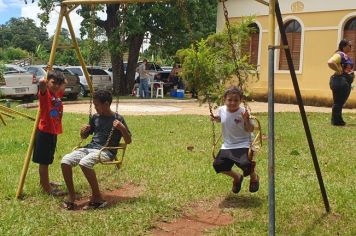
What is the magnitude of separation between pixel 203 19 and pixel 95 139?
1877cm

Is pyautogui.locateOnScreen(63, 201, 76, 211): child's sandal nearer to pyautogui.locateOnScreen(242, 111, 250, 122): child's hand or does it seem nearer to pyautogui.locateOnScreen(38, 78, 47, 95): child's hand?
pyautogui.locateOnScreen(38, 78, 47, 95): child's hand

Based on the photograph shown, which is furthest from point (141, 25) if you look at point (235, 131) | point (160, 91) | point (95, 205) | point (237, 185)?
point (95, 205)

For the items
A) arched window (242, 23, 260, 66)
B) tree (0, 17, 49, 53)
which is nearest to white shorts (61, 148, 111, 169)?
arched window (242, 23, 260, 66)

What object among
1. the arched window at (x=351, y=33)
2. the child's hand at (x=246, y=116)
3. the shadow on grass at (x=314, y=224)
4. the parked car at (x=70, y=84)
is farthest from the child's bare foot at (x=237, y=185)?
the parked car at (x=70, y=84)

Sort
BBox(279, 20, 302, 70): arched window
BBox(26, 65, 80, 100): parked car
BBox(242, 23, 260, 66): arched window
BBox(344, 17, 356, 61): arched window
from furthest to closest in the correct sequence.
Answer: BBox(242, 23, 260, 66): arched window, BBox(26, 65, 80, 100): parked car, BBox(279, 20, 302, 70): arched window, BBox(344, 17, 356, 61): arched window

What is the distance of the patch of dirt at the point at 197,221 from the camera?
4.50 meters

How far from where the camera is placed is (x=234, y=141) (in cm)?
528

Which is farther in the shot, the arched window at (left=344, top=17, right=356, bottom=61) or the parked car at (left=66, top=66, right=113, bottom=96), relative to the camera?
the parked car at (left=66, top=66, right=113, bottom=96)

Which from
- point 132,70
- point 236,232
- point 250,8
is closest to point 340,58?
point 236,232

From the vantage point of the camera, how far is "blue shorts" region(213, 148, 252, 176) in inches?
201

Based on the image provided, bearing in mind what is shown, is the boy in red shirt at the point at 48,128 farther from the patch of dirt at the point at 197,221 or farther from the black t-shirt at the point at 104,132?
the patch of dirt at the point at 197,221

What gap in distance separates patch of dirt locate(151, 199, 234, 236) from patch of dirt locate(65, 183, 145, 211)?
0.72 m

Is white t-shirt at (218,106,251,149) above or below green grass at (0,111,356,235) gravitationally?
above

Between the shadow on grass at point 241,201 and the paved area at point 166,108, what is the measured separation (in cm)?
993
